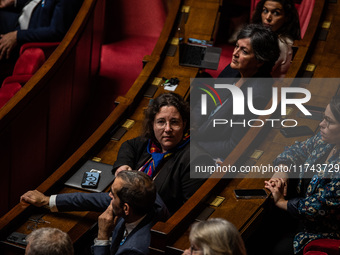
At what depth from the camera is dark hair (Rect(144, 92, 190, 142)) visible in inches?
104

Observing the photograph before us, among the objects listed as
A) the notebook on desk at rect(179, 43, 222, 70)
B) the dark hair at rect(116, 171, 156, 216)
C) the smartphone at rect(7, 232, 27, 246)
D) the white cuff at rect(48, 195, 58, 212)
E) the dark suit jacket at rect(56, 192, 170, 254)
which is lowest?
the smartphone at rect(7, 232, 27, 246)

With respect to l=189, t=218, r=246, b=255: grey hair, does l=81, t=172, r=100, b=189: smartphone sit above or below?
below

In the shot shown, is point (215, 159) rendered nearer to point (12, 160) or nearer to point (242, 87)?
point (242, 87)

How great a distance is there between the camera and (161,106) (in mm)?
2645

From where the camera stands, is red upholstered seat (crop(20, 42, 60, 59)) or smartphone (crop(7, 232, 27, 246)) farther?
red upholstered seat (crop(20, 42, 60, 59))

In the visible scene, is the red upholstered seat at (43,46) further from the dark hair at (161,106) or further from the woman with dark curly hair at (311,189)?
the woman with dark curly hair at (311,189)

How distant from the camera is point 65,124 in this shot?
3.50m

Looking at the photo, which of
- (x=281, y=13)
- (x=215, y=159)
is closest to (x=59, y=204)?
(x=215, y=159)

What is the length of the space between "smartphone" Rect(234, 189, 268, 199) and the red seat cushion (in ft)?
5.22

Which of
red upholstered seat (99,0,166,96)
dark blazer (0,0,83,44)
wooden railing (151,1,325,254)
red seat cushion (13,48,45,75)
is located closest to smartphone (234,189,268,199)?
wooden railing (151,1,325,254)

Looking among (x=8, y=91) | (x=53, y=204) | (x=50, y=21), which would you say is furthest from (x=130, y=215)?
(x=50, y=21)

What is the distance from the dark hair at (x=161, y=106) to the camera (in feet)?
8.63

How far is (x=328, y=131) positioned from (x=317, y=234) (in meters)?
0.41

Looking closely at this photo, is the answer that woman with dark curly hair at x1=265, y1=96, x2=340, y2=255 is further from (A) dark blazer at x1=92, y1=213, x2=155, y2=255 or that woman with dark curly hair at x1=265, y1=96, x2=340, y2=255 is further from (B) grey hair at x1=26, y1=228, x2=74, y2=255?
(B) grey hair at x1=26, y1=228, x2=74, y2=255
